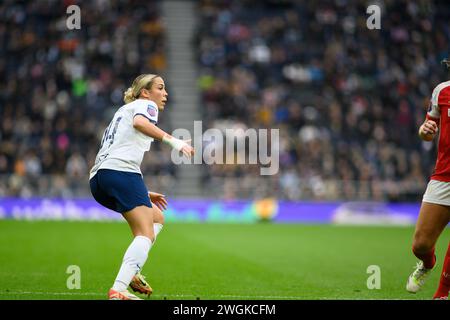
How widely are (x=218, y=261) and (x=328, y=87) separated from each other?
1878 cm

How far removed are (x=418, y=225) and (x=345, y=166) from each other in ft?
65.0

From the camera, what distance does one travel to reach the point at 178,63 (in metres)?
32.3

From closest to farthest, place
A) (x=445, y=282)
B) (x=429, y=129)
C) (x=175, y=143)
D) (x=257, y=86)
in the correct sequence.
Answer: (x=175, y=143) < (x=429, y=129) < (x=445, y=282) < (x=257, y=86)

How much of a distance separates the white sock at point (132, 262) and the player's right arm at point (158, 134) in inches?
39.7

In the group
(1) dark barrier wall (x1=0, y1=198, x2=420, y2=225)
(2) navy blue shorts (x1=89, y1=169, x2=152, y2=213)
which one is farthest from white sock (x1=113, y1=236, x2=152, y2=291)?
(1) dark barrier wall (x1=0, y1=198, x2=420, y2=225)

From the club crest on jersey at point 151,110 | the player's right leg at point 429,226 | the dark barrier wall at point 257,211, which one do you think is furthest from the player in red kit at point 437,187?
the dark barrier wall at point 257,211

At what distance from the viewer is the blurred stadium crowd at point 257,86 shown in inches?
1051

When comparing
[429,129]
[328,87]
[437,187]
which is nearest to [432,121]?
[429,129]

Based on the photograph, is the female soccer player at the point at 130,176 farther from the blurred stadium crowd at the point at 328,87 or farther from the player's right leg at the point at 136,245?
the blurred stadium crowd at the point at 328,87

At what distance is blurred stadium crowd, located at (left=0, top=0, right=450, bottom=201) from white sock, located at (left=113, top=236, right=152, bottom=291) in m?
18.9

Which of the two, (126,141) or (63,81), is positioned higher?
(63,81)

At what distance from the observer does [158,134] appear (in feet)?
23.6

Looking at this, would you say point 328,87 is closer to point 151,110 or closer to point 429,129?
point 429,129

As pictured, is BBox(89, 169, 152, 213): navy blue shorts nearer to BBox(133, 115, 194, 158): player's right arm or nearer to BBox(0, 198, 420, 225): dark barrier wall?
BBox(133, 115, 194, 158): player's right arm
